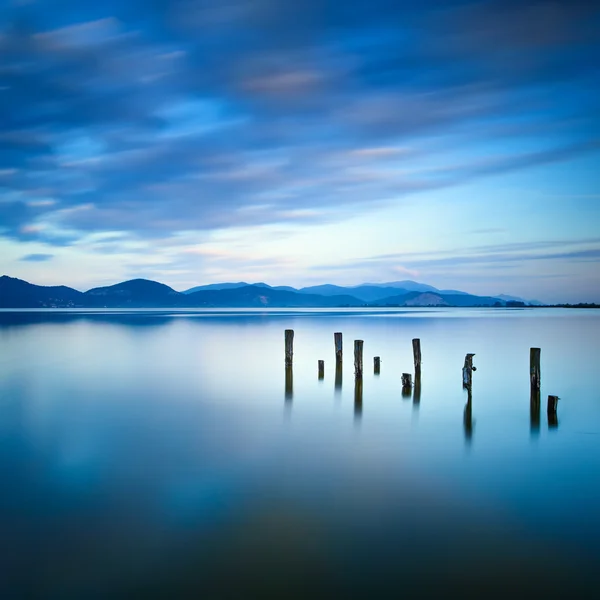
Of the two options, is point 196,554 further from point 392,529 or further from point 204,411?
point 204,411

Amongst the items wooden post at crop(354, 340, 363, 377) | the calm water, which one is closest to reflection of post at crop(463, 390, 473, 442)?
the calm water

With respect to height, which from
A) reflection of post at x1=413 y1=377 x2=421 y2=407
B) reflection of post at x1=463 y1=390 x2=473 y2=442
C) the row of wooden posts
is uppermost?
the row of wooden posts

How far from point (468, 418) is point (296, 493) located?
7.92 meters

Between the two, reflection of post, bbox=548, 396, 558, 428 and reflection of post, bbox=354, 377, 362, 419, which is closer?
reflection of post, bbox=548, 396, 558, 428

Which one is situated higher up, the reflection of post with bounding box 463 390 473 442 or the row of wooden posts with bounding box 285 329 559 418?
the row of wooden posts with bounding box 285 329 559 418

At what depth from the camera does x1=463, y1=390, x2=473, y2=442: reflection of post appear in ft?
43.5

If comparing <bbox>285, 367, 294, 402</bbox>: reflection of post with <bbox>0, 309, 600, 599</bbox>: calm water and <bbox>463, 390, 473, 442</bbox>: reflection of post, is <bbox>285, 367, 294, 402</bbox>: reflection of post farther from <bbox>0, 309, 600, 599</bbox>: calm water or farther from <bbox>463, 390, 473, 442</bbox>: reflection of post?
<bbox>463, 390, 473, 442</bbox>: reflection of post

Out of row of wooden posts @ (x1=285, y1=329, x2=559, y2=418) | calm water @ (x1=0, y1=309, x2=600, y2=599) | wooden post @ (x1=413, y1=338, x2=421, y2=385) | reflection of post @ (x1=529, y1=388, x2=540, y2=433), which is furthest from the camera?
wooden post @ (x1=413, y1=338, x2=421, y2=385)

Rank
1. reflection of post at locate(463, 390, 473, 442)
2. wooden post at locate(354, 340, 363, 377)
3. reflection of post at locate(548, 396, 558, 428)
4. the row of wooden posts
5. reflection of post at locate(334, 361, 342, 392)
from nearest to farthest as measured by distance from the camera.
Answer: reflection of post at locate(463, 390, 473, 442) → reflection of post at locate(548, 396, 558, 428) → the row of wooden posts → reflection of post at locate(334, 361, 342, 392) → wooden post at locate(354, 340, 363, 377)

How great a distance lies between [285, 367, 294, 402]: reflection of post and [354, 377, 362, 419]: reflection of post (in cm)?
229

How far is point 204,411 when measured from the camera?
16.2 m

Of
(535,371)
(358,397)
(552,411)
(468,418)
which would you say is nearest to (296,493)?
(468,418)

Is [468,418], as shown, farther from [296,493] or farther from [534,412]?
[296,493]

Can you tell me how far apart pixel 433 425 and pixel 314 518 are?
725cm
